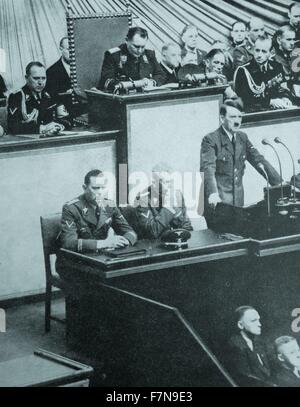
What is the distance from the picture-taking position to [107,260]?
418cm

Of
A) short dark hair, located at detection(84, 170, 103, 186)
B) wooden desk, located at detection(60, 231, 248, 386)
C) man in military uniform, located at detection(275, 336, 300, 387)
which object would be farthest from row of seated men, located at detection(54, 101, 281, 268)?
man in military uniform, located at detection(275, 336, 300, 387)

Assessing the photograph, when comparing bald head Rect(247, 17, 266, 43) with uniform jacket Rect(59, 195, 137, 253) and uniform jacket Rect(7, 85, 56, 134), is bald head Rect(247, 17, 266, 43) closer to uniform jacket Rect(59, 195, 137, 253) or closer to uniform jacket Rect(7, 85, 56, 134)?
uniform jacket Rect(7, 85, 56, 134)

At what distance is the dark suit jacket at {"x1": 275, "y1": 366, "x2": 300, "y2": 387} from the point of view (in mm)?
4387

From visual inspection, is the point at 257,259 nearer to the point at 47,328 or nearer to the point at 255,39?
the point at 47,328

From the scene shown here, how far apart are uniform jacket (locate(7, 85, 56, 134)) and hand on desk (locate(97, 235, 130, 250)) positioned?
1039 millimetres

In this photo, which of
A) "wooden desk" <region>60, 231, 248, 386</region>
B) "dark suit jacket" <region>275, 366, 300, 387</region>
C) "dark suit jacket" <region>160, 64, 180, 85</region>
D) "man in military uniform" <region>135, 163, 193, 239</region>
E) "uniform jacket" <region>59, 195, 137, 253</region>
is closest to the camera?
"wooden desk" <region>60, 231, 248, 386</region>

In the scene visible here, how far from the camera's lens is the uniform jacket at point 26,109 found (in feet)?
16.5

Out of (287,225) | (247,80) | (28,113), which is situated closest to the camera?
(287,225)

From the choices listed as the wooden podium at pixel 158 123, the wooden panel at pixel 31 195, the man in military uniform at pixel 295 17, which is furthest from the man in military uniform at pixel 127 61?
the man in military uniform at pixel 295 17

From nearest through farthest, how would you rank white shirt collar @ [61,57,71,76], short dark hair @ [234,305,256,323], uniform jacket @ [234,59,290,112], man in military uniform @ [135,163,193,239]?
short dark hair @ [234,305,256,323]
man in military uniform @ [135,163,193,239]
white shirt collar @ [61,57,71,76]
uniform jacket @ [234,59,290,112]

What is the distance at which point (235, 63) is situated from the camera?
5645 mm

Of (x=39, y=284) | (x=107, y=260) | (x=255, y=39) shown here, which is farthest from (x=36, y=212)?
(x=255, y=39)
